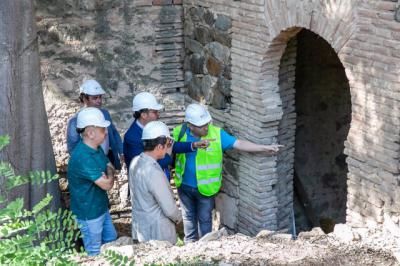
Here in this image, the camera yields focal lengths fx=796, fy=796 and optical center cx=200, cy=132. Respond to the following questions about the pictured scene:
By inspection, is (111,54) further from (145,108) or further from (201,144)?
(201,144)

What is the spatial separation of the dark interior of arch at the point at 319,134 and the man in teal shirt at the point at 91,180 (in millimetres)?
2707

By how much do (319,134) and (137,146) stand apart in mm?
2480

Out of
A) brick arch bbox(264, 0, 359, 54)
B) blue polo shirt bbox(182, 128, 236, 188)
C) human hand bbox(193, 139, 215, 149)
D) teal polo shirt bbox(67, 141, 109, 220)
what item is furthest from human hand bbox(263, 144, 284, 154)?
teal polo shirt bbox(67, 141, 109, 220)

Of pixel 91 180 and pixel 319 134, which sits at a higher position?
pixel 91 180

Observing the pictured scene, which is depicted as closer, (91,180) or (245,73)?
(91,180)

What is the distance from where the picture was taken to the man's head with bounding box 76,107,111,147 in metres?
6.20

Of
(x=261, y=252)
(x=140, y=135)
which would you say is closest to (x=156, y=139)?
(x=140, y=135)

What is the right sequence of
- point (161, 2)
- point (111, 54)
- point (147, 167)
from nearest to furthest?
point (147, 167) < point (161, 2) < point (111, 54)

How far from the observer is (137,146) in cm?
690

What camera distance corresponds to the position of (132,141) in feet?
22.6

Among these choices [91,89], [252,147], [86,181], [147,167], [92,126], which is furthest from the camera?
[91,89]

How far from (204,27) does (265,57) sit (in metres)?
1.02

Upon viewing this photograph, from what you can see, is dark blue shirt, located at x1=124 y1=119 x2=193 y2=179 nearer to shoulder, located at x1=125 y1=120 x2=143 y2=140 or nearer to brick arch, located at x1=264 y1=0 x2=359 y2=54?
shoulder, located at x1=125 y1=120 x2=143 y2=140

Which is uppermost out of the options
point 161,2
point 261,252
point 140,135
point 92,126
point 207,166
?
point 161,2
